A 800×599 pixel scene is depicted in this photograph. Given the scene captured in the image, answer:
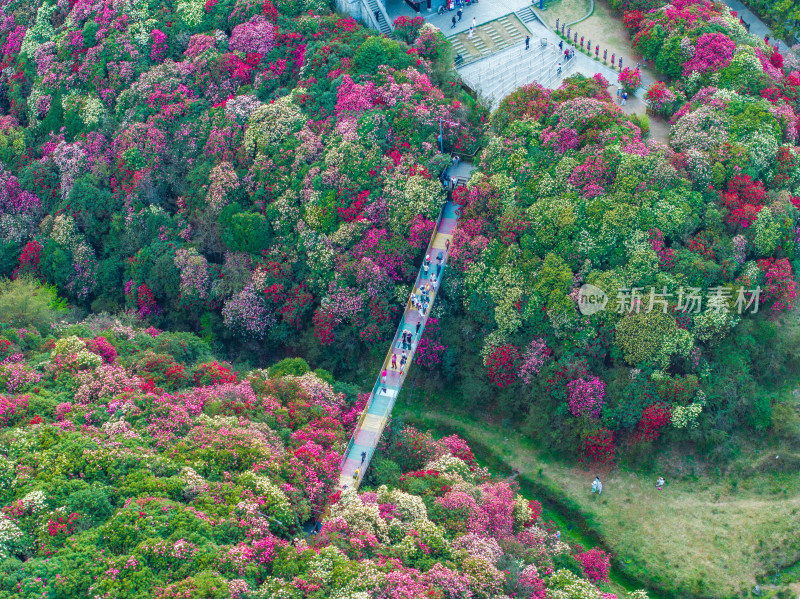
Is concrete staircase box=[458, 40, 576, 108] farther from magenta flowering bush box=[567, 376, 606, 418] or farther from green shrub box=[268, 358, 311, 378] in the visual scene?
green shrub box=[268, 358, 311, 378]

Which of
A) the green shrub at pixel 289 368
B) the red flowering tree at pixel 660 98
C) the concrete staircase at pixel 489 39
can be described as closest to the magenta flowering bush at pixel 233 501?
the green shrub at pixel 289 368

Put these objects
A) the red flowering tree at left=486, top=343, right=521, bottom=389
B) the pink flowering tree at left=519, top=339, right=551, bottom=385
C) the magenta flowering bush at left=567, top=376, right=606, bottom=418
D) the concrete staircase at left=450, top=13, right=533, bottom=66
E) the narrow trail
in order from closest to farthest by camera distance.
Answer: the narrow trail
the magenta flowering bush at left=567, top=376, right=606, bottom=418
the pink flowering tree at left=519, top=339, right=551, bottom=385
the red flowering tree at left=486, top=343, right=521, bottom=389
the concrete staircase at left=450, top=13, right=533, bottom=66

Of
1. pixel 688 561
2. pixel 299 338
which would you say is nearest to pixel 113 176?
pixel 299 338

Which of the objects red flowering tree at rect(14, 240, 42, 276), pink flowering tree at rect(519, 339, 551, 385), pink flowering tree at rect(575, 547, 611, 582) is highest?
red flowering tree at rect(14, 240, 42, 276)

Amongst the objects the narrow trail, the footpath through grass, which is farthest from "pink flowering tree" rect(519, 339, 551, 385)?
the narrow trail

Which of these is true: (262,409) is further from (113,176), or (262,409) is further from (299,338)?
(113,176)

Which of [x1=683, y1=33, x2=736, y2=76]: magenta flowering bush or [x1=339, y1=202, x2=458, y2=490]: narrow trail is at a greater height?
[x1=683, y1=33, x2=736, y2=76]: magenta flowering bush

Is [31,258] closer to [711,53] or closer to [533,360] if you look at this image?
[533,360]

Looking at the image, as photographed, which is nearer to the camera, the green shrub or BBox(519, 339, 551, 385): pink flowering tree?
BBox(519, 339, 551, 385): pink flowering tree
